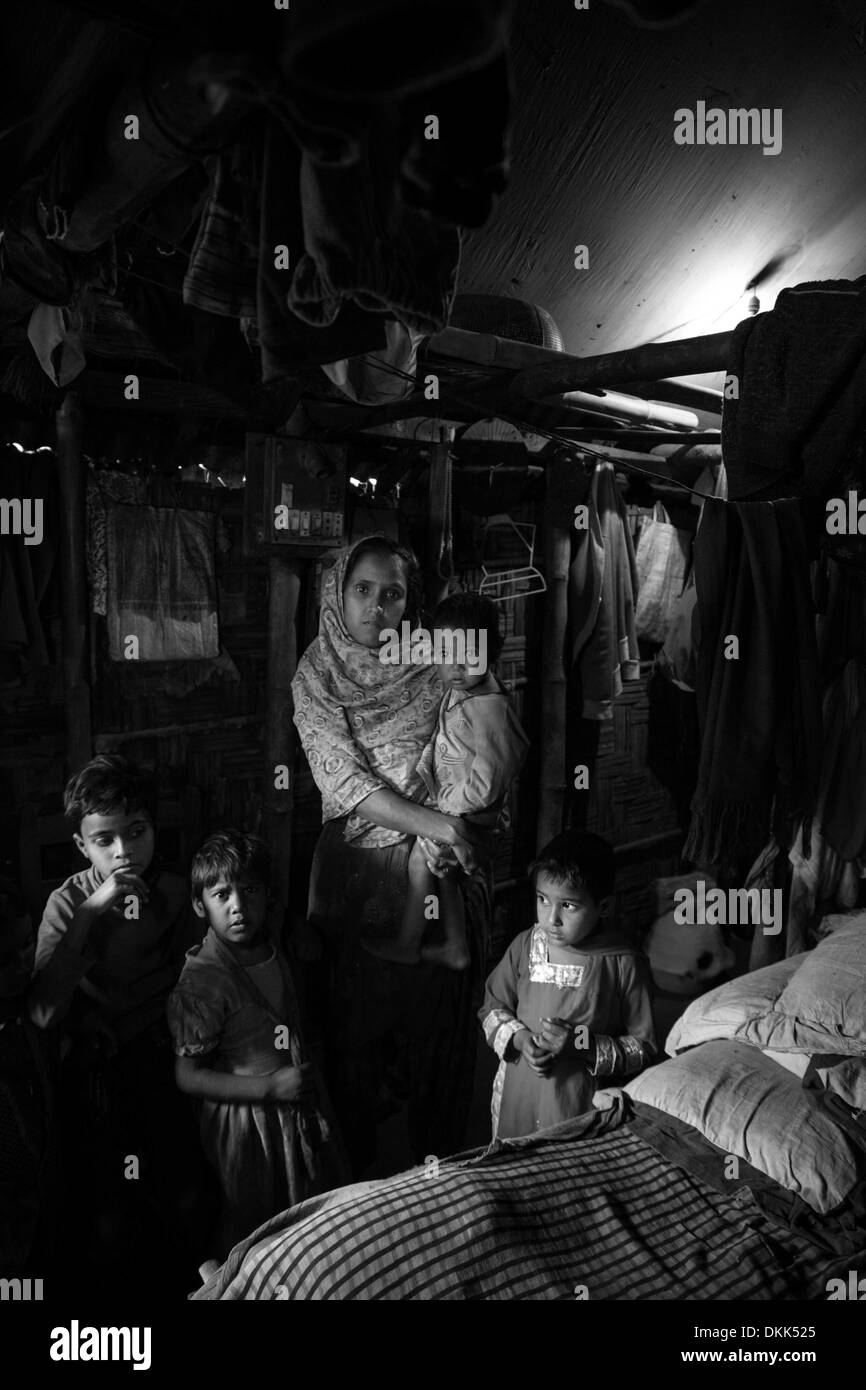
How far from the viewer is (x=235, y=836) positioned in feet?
9.53

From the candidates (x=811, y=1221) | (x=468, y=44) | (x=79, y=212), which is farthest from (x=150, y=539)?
(x=811, y=1221)

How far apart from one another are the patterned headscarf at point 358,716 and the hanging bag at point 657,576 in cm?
263

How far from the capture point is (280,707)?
13.2ft

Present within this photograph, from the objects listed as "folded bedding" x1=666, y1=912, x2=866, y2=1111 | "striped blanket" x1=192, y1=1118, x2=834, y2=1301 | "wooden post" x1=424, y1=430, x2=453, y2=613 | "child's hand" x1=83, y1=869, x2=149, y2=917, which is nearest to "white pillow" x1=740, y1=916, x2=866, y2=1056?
"folded bedding" x1=666, y1=912, x2=866, y2=1111

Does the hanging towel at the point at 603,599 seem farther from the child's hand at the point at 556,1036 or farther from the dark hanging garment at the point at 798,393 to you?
the dark hanging garment at the point at 798,393

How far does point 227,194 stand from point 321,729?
2112mm

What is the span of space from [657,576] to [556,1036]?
11.6 ft

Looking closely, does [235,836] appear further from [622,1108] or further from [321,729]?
[622,1108]

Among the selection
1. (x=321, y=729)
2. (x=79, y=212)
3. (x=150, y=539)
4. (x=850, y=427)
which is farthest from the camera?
(x=150, y=539)

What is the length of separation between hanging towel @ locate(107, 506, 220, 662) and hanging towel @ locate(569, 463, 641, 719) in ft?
7.11

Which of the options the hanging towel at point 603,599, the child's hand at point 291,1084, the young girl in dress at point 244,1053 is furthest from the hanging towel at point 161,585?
the hanging towel at point 603,599

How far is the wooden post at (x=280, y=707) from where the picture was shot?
3998 mm
